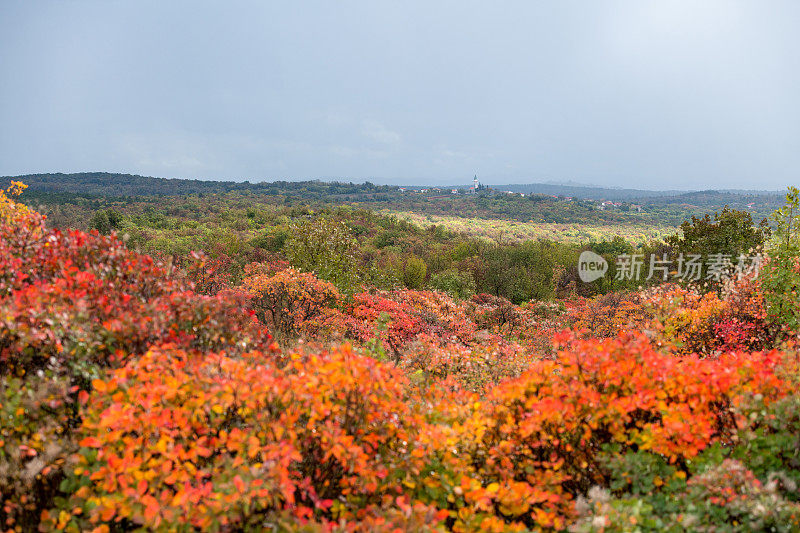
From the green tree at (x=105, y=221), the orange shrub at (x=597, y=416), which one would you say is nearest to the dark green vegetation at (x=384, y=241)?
the green tree at (x=105, y=221)

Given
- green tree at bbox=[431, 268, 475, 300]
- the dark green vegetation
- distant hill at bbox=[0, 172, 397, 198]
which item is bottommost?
green tree at bbox=[431, 268, 475, 300]

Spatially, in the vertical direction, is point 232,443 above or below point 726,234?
below

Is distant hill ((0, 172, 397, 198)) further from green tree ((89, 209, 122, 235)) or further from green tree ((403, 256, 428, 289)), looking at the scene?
green tree ((403, 256, 428, 289))

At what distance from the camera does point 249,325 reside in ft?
16.4

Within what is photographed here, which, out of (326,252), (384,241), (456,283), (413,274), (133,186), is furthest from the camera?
(133,186)

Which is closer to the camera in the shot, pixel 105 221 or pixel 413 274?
pixel 413 274

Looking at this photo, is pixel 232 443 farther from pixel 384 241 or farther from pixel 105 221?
pixel 384 241

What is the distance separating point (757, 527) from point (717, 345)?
10.8 metres

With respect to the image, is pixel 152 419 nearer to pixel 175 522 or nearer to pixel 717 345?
pixel 175 522

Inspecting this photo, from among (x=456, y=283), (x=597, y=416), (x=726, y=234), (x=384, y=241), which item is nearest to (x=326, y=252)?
(x=597, y=416)

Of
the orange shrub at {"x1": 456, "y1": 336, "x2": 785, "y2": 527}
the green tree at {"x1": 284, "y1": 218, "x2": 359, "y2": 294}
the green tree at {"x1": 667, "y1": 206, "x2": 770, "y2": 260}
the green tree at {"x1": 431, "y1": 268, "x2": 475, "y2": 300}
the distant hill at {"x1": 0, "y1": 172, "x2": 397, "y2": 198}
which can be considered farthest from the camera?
the distant hill at {"x1": 0, "y1": 172, "x2": 397, "y2": 198}

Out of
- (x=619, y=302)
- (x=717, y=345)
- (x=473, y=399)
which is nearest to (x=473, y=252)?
(x=619, y=302)

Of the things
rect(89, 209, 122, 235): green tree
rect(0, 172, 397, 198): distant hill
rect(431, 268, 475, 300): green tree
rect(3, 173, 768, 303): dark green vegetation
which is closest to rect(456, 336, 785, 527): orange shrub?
rect(3, 173, 768, 303): dark green vegetation

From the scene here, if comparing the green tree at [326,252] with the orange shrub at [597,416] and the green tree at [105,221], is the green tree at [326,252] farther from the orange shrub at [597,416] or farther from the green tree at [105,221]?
the green tree at [105,221]
